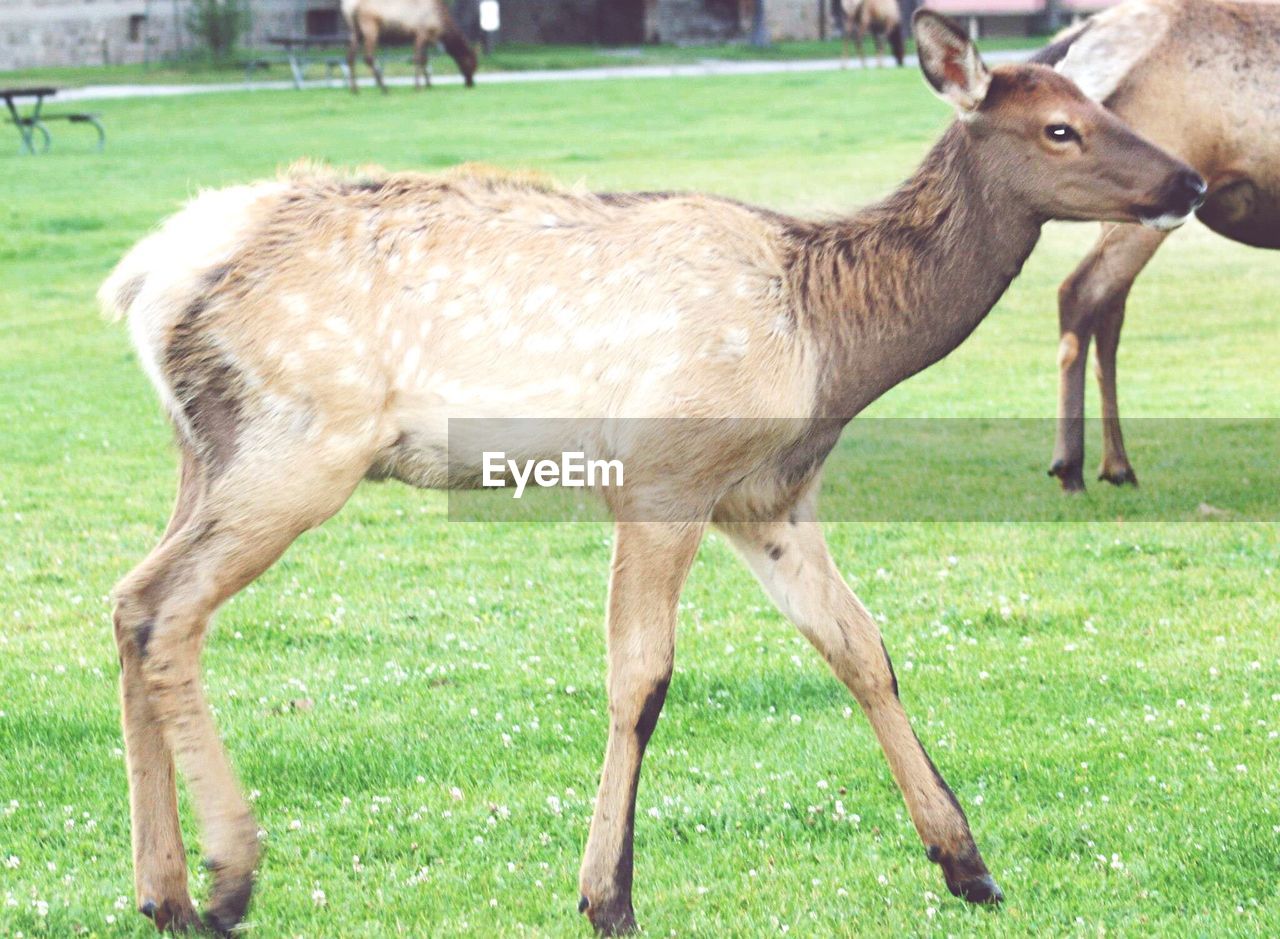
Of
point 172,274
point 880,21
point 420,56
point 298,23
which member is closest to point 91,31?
point 298,23

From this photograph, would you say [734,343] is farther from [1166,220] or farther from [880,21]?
[880,21]

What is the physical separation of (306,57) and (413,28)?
624cm

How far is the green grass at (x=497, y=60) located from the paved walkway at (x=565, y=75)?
→ 691 mm

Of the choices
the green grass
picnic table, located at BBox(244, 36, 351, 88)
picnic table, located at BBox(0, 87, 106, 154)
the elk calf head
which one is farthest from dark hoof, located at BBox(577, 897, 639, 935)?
the green grass

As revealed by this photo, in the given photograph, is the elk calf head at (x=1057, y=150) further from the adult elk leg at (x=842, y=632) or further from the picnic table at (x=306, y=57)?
the picnic table at (x=306, y=57)

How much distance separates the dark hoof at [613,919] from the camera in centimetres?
455

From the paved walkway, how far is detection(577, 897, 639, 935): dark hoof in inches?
1234

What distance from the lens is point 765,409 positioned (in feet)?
15.6

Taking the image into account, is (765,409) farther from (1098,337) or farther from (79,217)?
(79,217)

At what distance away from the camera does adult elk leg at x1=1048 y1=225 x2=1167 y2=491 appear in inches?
360

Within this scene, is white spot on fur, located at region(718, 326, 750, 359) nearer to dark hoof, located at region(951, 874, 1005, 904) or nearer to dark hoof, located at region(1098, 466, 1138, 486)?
dark hoof, located at region(951, 874, 1005, 904)

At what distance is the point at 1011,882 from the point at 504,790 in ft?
5.00

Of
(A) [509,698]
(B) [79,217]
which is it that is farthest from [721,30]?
(A) [509,698]

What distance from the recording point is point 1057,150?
16.7 feet
